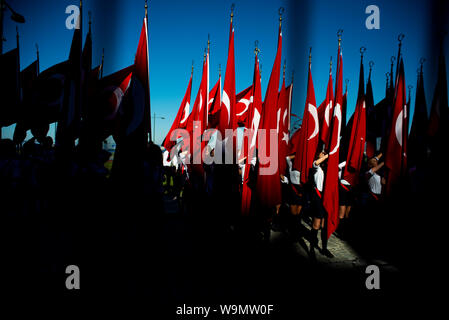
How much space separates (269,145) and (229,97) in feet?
4.59

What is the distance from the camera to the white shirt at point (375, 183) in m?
5.51

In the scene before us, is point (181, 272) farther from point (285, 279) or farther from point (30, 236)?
point (30, 236)

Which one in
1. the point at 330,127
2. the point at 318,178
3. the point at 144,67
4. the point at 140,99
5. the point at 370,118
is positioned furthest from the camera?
the point at 370,118

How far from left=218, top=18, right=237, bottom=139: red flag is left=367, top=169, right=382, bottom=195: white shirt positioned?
3345 millimetres

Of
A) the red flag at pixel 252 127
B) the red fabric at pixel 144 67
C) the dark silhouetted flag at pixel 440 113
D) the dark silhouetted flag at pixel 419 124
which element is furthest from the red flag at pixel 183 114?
the dark silhouetted flag at pixel 419 124

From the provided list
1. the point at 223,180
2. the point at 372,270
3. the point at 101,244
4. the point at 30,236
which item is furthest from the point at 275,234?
the point at 30,236

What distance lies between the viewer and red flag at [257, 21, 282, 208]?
466 cm

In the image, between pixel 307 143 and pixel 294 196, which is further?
pixel 294 196

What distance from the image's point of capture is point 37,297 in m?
3.17

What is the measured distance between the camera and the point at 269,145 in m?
4.84

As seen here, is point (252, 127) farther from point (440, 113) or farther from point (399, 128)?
point (440, 113)

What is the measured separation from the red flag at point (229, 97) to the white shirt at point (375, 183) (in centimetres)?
334

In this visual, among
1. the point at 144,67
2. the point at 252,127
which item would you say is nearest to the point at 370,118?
the point at 252,127

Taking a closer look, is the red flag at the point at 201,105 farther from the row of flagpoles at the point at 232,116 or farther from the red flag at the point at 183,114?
the red flag at the point at 183,114
